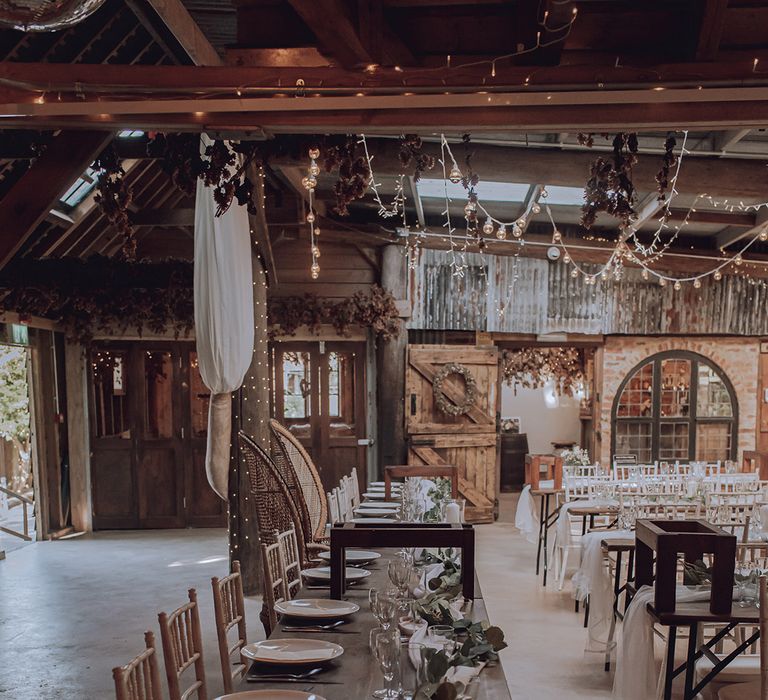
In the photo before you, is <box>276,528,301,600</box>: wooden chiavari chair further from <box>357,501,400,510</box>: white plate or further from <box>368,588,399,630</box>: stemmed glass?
<box>357,501,400,510</box>: white plate

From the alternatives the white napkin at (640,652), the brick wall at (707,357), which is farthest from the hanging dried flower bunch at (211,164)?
the brick wall at (707,357)

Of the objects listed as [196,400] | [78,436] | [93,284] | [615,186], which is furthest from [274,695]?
[78,436]

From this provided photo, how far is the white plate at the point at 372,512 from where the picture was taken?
233 inches

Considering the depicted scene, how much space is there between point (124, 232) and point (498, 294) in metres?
6.24

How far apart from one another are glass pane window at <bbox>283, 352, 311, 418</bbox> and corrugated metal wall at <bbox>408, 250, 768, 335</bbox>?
1607 millimetres

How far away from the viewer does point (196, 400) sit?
32.9 ft

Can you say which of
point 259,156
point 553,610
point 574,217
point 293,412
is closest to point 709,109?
point 259,156

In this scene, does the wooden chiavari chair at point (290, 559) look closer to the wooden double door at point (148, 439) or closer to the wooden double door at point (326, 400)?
the wooden double door at point (326, 400)

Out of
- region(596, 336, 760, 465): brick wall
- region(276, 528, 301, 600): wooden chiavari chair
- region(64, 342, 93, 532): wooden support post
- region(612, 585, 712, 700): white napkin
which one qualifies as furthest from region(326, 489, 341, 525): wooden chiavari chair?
region(596, 336, 760, 465): brick wall

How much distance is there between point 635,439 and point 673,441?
0.55 m

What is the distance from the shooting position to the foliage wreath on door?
9969 millimetres

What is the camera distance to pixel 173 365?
1004 cm

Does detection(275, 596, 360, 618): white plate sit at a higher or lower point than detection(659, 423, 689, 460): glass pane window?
higher

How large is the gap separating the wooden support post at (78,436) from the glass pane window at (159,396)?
0.80 meters
